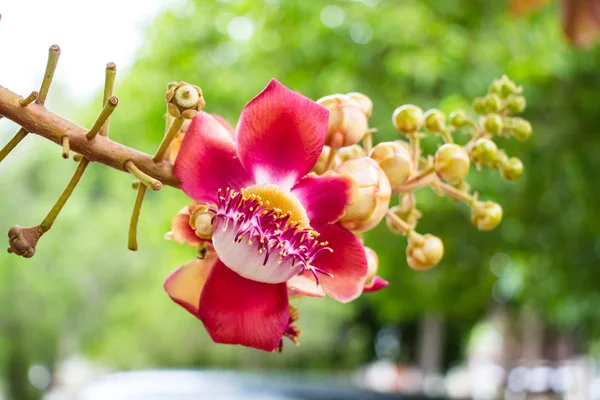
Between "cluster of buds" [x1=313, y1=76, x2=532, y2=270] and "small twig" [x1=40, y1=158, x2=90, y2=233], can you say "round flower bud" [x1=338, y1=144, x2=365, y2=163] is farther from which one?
"small twig" [x1=40, y1=158, x2=90, y2=233]

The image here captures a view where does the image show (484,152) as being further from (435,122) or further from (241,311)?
(241,311)

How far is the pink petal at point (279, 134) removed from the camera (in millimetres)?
436

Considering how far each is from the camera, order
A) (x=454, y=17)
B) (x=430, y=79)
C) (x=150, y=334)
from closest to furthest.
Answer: (x=430, y=79) < (x=454, y=17) < (x=150, y=334)

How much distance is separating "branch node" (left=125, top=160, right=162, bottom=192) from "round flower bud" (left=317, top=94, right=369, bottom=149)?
0.43ft

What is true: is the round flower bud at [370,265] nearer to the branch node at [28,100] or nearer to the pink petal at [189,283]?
the pink petal at [189,283]

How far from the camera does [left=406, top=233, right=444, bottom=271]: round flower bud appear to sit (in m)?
0.53

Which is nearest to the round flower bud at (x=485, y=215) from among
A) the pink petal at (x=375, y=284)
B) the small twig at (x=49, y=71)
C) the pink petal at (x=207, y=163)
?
the pink petal at (x=375, y=284)

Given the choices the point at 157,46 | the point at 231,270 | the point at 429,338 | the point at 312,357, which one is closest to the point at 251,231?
the point at 231,270

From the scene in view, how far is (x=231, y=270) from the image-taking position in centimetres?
44

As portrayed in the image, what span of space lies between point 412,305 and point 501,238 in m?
4.38

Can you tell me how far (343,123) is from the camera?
0.48 metres

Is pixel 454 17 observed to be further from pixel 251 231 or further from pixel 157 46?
pixel 251 231

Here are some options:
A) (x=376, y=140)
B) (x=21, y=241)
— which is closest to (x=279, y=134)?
(x=21, y=241)

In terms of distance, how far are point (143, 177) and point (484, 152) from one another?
267mm
